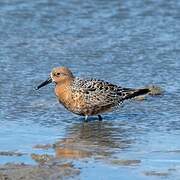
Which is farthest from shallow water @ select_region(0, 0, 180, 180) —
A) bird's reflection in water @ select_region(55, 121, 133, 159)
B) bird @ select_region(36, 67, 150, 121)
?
bird @ select_region(36, 67, 150, 121)

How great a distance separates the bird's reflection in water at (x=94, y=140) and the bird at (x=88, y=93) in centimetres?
24

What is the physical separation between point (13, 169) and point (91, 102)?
3.04m

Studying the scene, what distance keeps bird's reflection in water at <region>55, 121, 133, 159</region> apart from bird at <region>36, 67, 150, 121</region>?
24 centimetres

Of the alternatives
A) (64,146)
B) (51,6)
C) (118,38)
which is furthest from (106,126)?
(51,6)

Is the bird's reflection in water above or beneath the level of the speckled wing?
beneath

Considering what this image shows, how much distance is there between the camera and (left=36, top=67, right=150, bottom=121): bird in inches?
433

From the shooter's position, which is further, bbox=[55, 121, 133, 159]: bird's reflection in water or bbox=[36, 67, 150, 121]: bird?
bbox=[36, 67, 150, 121]: bird

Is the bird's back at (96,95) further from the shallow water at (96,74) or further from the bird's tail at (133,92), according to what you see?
the shallow water at (96,74)

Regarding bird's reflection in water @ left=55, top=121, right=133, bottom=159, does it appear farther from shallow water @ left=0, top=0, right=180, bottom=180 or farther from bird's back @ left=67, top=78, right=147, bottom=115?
bird's back @ left=67, top=78, right=147, bottom=115

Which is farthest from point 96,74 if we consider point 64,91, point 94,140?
point 94,140

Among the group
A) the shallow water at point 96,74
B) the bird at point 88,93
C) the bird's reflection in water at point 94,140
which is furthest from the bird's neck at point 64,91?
the bird's reflection in water at point 94,140

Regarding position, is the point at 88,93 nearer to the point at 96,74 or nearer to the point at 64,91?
the point at 64,91

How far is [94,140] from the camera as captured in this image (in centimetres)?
980

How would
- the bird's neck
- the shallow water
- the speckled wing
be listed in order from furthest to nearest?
the speckled wing → the bird's neck → the shallow water
